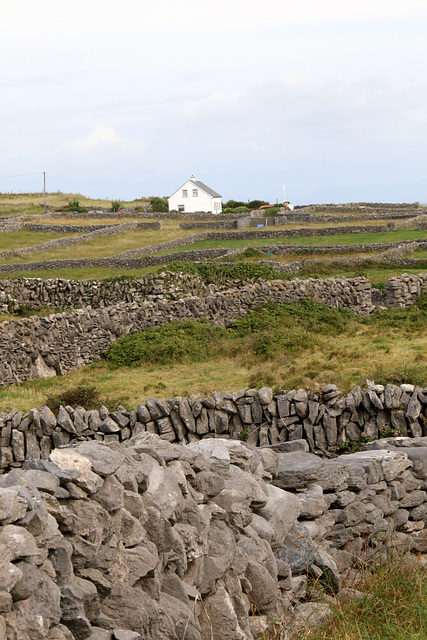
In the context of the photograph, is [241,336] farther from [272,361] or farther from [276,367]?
[276,367]

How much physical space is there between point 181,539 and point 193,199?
95.1 meters

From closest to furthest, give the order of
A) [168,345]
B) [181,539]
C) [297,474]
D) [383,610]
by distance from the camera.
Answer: [181,539] → [383,610] → [297,474] → [168,345]

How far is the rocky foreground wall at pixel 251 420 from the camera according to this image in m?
12.6

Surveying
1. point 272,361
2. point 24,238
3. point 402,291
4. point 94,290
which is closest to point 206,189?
point 24,238

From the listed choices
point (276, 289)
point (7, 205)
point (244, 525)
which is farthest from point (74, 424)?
point (7, 205)

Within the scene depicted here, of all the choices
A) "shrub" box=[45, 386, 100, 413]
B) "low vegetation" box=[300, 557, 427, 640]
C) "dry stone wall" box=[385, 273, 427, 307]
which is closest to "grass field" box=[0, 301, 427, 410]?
"shrub" box=[45, 386, 100, 413]

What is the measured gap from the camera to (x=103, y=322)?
24031 millimetres

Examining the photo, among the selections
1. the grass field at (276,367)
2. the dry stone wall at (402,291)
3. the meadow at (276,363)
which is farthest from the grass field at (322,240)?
the grass field at (276,367)

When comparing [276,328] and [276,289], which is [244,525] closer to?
[276,328]

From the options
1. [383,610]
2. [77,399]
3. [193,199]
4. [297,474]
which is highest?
[193,199]

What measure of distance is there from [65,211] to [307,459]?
72.1m

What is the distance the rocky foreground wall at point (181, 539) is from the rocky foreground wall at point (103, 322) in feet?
49.6

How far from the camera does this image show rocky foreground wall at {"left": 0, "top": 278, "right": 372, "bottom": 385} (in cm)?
2219

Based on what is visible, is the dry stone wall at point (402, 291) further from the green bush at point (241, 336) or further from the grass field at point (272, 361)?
the green bush at point (241, 336)
